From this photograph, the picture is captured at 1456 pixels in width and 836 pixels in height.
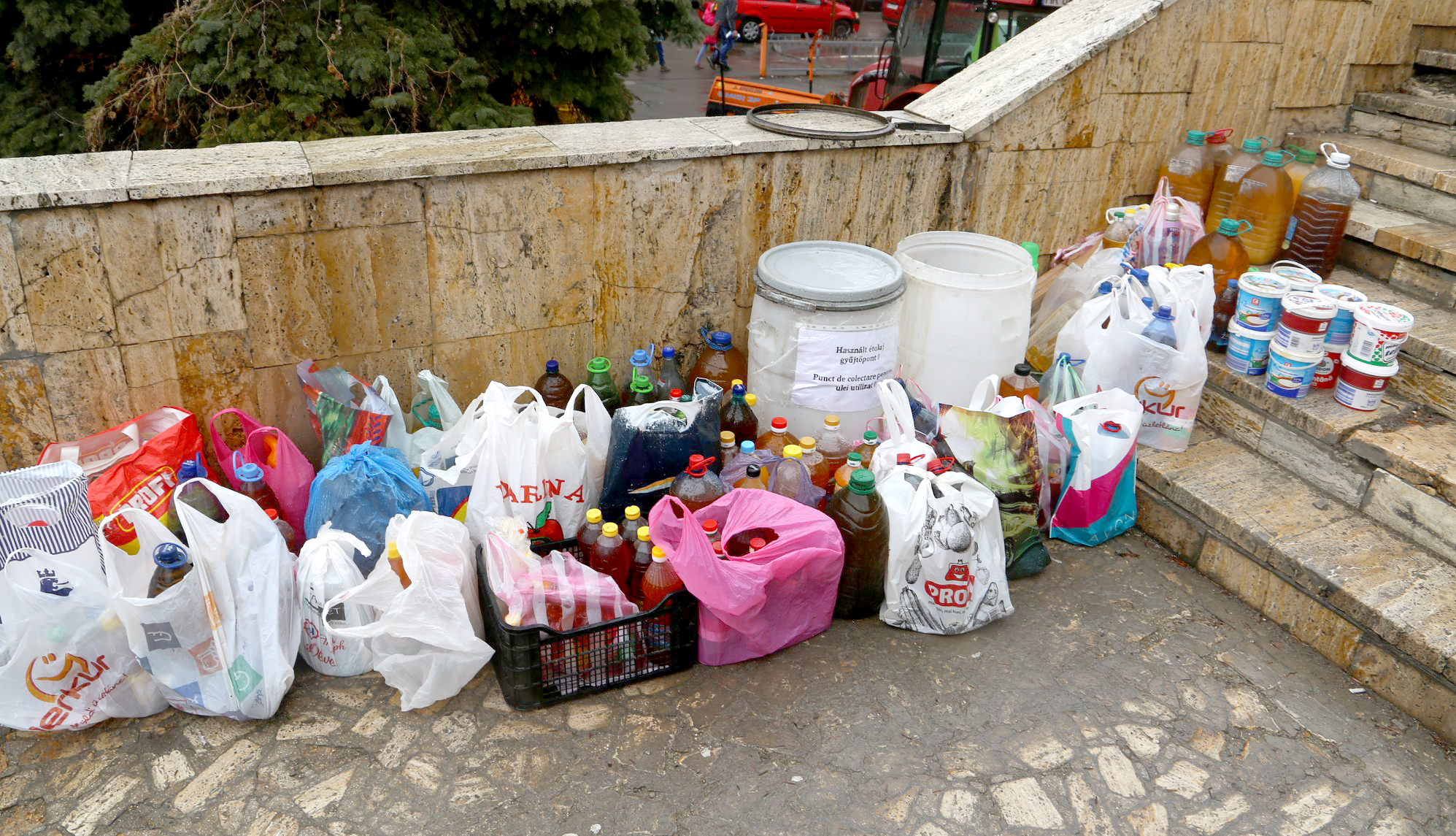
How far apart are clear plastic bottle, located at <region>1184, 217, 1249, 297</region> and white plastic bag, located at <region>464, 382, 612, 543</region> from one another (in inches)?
105

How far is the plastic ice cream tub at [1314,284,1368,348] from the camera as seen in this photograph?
11.4 feet

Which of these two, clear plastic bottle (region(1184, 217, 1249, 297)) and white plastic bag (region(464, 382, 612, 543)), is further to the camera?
clear plastic bottle (region(1184, 217, 1249, 297))

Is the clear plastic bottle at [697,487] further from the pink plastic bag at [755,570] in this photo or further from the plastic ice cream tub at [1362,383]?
the plastic ice cream tub at [1362,383]

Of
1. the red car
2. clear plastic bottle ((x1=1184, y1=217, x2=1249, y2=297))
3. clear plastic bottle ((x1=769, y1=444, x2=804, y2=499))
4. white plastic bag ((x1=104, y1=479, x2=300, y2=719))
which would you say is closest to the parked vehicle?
clear plastic bottle ((x1=1184, y1=217, x2=1249, y2=297))

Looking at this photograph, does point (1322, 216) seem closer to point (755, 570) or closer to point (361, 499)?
point (755, 570)

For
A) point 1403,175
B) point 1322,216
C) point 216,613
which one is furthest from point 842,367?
point 1403,175

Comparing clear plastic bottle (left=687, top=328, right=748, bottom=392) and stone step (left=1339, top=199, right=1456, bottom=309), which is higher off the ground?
stone step (left=1339, top=199, right=1456, bottom=309)

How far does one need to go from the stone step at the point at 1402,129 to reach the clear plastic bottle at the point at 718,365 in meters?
3.52

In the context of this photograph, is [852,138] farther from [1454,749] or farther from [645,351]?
[1454,749]

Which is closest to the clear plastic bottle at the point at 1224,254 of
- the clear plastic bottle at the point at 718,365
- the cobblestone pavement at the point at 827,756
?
the cobblestone pavement at the point at 827,756

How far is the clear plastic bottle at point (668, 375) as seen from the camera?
11.7ft

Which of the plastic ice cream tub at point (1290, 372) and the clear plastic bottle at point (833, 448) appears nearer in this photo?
the clear plastic bottle at point (833, 448)

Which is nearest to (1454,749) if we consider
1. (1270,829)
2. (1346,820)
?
(1346,820)

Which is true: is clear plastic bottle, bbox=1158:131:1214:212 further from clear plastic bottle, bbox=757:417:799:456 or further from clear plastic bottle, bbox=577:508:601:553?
clear plastic bottle, bbox=577:508:601:553
